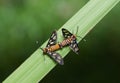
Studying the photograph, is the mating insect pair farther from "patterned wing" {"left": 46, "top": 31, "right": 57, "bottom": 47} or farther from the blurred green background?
the blurred green background

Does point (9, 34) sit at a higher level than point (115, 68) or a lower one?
higher

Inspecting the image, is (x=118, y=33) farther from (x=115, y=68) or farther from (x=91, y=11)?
(x=91, y=11)

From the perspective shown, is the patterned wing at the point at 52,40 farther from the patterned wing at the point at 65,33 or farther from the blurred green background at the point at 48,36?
the blurred green background at the point at 48,36

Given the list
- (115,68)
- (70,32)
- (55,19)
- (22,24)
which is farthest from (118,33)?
(70,32)

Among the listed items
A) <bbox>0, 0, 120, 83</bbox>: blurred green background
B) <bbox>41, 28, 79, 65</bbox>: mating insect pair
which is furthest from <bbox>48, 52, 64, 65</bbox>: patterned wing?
<bbox>0, 0, 120, 83</bbox>: blurred green background

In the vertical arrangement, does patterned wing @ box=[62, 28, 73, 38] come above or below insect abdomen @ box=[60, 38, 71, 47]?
above

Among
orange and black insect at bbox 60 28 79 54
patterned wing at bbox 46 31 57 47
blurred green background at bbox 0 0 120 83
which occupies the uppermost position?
patterned wing at bbox 46 31 57 47

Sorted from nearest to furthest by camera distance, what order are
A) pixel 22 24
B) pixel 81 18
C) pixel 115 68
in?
pixel 81 18, pixel 22 24, pixel 115 68

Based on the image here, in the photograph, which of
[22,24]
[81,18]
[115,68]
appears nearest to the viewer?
[81,18]
